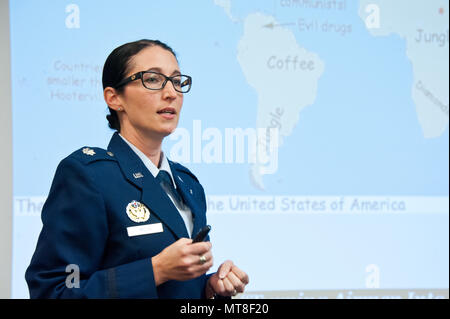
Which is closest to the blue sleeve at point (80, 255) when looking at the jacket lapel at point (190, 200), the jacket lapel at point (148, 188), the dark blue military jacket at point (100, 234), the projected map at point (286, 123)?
the dark blue military jacket at point (100, 234)

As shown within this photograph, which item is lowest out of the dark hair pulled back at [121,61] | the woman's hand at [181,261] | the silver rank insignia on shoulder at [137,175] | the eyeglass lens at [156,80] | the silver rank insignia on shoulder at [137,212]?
the woman's hand at [181,261]

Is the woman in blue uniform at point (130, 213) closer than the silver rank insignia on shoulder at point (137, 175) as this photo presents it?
Yes

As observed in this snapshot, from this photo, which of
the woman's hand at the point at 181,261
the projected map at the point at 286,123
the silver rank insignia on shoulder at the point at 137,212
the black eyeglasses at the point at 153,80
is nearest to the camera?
the woman's hand at the point at 181,261

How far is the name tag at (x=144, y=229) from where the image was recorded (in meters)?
1.14

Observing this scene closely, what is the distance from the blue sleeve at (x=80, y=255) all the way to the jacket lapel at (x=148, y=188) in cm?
12

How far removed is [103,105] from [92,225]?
1.50 meters

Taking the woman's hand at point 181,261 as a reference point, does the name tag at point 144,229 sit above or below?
above

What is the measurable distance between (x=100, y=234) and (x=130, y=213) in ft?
0.29

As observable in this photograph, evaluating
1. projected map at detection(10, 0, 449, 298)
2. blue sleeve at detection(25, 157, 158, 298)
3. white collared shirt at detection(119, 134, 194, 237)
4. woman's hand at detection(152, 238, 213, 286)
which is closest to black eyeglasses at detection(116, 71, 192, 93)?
white collared shirt at detection(119, 134, 194, 237)

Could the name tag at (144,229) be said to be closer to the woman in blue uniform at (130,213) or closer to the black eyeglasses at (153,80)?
the woman in blue uniform at (130,213)

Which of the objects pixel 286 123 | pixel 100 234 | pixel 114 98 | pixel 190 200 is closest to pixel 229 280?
pixel 190 200

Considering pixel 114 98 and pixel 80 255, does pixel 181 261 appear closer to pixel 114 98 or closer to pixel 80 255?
pixel 80 255
